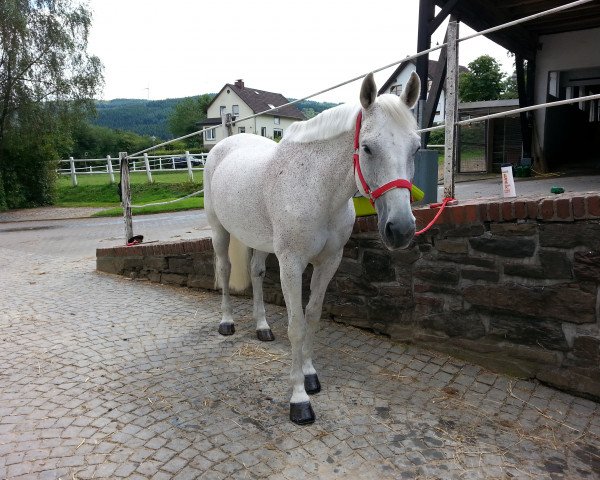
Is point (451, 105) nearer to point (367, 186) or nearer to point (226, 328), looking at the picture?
point (367, 186)

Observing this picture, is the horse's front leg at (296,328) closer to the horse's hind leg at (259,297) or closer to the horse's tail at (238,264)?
the horse's hind leg at (259,297)

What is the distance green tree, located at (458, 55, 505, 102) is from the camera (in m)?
38.0

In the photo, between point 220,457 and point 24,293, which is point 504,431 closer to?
point 220,457

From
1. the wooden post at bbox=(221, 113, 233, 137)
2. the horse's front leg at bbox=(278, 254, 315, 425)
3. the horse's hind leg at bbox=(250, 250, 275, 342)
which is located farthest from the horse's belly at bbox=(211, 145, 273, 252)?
the wooden post at bbox=(221, 113, 233, 137)

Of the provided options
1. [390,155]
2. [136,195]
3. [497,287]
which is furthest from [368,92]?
[136,195]

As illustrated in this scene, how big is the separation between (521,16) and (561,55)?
1962 millimetres

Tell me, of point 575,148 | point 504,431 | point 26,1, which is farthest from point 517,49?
point 26,1

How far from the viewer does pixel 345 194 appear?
8.38ft

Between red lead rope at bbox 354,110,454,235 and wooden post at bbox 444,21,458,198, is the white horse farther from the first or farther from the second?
wooden post at bbox 444,21,458,198

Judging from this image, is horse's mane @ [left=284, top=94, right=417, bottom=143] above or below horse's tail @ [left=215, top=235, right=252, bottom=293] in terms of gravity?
above

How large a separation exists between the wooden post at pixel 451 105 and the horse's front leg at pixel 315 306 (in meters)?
1.17

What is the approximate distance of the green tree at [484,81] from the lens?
38031 mm

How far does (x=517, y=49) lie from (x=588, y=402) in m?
8.91

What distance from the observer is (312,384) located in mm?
2943
